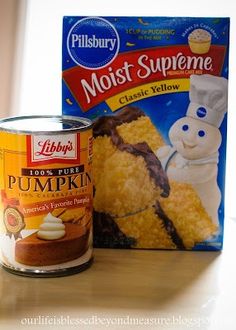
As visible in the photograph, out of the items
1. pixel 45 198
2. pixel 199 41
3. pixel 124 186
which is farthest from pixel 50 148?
pixel 199 41

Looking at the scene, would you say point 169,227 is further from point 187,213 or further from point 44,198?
point 44,198

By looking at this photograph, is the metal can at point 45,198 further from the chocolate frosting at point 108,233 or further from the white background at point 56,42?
the white background at point 56,42

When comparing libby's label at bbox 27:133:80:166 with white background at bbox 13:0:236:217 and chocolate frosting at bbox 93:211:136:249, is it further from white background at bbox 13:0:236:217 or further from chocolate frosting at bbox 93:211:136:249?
white background at bbox 13:0:236:217

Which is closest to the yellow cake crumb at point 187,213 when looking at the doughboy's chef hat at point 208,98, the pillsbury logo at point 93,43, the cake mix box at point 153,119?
the cake mix box at point 153,119

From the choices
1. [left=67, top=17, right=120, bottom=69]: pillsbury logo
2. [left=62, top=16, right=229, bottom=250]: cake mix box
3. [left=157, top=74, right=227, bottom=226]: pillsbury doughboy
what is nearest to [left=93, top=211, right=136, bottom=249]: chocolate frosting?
[left=62, top=16, right=229, bottom=250]: cake mix box

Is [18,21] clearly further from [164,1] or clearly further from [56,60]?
[164,1]

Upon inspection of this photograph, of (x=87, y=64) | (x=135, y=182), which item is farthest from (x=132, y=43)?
(x=135, y=182)
